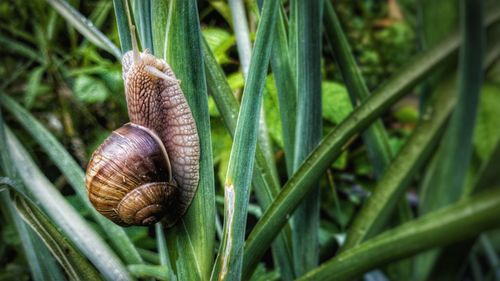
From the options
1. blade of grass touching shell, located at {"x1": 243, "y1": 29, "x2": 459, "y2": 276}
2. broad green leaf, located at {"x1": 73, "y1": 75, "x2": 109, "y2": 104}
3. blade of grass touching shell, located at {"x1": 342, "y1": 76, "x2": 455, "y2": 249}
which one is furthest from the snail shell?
broad green leaf, located at {"x1": 73, "y1": 75, "x2": 109, "y2": 104}

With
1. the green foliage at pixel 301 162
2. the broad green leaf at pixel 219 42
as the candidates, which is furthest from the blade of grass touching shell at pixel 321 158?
the broad green leaf at pixel 219 42

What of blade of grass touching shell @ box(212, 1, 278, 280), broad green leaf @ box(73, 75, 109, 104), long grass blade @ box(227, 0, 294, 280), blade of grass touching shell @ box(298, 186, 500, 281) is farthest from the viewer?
broad green leaf @ box(73, 75, 109, 104)

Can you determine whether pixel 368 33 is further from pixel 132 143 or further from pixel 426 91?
pixel 132 143

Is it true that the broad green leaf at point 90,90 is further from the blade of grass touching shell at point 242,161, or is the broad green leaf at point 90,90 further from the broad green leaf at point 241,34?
the blade of grass touching shell at point 242,161

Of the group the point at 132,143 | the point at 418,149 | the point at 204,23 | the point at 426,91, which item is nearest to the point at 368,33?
the point at 204,23

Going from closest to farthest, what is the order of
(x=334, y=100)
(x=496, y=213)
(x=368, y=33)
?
(x=496, y=213)
(x=334, y=100)
(x=368, y=33)

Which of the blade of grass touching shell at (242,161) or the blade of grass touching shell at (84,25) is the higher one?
the blade of grass touching shell at (84,25)

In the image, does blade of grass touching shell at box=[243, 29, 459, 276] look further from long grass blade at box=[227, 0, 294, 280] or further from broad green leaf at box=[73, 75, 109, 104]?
broad green leaf at box=[73, 75, 109, 104]
